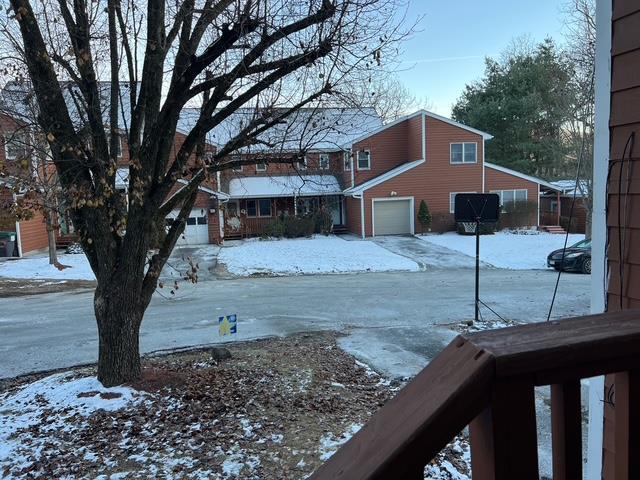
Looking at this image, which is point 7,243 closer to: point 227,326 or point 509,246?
point 227,326

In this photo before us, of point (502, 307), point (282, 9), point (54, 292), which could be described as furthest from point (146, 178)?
point (54, 292)

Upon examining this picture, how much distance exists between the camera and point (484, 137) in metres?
28.3

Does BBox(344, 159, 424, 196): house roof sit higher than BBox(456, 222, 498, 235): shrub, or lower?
higher

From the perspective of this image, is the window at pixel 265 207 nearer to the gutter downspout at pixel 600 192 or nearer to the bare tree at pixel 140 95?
the bare tree at pixel 140 95

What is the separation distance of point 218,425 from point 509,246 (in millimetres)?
20875

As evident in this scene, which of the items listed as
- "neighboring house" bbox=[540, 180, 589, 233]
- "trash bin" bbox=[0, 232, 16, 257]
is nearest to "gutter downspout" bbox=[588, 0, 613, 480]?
"trash bin" bbox=[0, 232, 16, 257]

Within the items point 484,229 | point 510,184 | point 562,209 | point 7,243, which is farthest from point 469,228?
point 7,243

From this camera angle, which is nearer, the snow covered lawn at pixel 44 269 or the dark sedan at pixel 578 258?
the dark sedan at pixel 578 258

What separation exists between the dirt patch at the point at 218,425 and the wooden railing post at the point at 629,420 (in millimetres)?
3224

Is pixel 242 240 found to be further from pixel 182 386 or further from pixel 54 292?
pixel 182 386

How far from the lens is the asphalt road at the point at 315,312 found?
820 centimetres

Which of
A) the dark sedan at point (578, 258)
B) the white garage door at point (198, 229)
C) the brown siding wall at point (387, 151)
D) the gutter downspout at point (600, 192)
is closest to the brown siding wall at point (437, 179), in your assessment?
the brown siding wall at point (387, 151)

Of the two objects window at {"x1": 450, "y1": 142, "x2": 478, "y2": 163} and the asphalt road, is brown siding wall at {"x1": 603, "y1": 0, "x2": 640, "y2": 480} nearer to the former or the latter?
the asphalt road

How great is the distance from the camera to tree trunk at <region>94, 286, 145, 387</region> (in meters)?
5.64
